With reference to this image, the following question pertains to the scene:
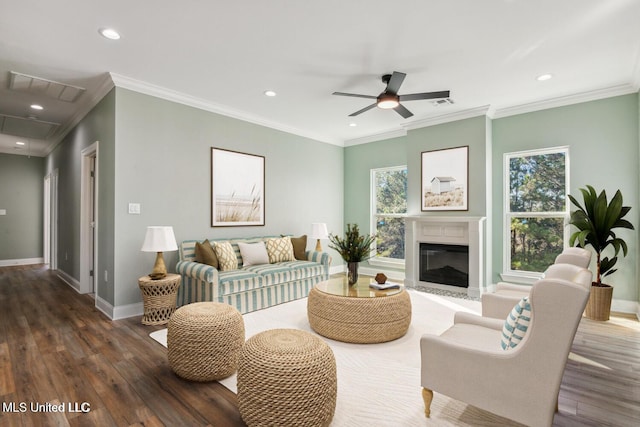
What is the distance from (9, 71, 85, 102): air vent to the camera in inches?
144

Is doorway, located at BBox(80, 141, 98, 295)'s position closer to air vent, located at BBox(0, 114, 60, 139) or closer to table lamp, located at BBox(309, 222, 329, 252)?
air vent, located at BBox(0, 114, 60, 139)

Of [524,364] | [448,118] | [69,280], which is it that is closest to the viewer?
[524,364]

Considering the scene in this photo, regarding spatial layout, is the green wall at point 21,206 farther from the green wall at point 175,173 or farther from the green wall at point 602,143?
the green wall at point 602,143

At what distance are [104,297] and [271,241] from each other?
7.29 feet

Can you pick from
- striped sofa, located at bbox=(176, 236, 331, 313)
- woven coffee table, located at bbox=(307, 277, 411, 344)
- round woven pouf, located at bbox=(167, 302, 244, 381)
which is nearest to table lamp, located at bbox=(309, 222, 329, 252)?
striped sofa, located at bbox=(176, 236, 331, 313)

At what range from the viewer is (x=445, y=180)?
17.2 feet

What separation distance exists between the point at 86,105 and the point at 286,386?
4.80 meters

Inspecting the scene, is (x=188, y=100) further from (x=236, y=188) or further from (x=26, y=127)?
(x=26, y=127)

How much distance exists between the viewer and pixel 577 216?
3961 mm

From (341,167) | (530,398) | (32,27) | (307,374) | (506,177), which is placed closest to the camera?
(530,398)

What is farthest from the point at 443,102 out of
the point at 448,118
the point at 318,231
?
the point at 318,231

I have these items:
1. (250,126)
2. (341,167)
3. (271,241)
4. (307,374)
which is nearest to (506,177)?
(341,167)

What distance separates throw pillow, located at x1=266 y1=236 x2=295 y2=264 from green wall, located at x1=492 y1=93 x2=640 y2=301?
3.73 meters

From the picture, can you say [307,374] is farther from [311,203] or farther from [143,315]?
[311,203]
